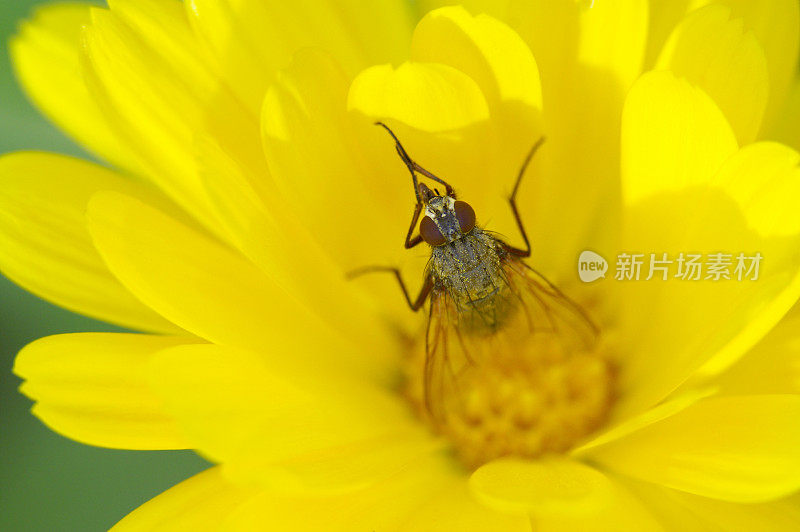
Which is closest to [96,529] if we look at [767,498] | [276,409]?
[276,409]

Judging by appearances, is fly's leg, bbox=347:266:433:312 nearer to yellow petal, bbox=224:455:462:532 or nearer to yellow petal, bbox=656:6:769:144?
yellow petal, bbox=224:455:462:532

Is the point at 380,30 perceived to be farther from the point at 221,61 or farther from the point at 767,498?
the point at 767,498

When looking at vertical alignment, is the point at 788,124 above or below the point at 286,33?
below

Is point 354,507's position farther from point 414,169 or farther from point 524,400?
point 414,169

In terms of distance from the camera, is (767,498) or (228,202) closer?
(767,498)

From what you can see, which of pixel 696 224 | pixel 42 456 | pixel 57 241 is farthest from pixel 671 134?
pixel 42 456

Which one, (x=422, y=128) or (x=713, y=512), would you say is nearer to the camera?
(x=713, y=512)
